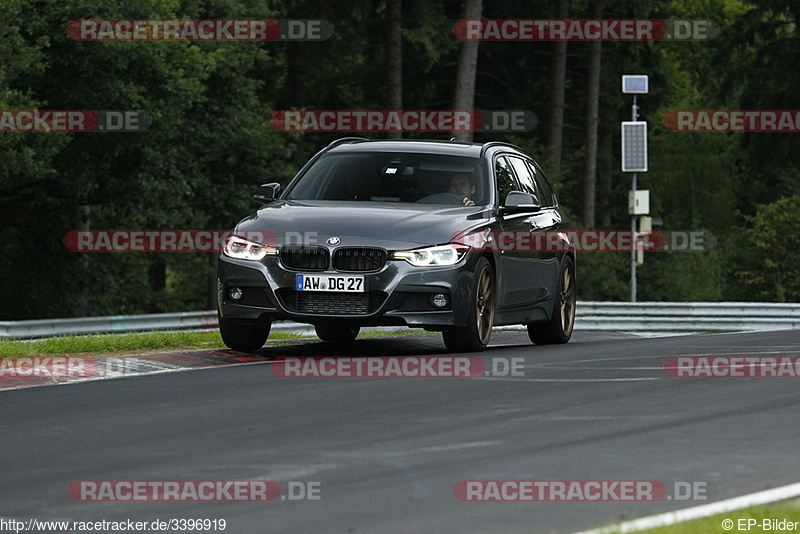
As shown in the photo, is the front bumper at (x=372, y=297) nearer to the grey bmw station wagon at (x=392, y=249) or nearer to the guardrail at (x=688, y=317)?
the grey bmw station wagon at (x=392, y=249)

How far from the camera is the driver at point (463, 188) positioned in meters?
14.5

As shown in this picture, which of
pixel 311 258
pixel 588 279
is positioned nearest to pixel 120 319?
pixel 311 258

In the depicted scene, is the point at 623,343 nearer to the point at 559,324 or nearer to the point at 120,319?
the point at 559,324

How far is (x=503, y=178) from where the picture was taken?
1531 cm

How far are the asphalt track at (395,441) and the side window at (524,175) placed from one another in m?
3.74

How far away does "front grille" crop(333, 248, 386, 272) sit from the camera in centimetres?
1297

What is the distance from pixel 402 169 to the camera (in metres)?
14.6

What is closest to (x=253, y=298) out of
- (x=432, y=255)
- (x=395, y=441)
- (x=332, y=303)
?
(x=332, y=303)

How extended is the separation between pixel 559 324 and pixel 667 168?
195ft

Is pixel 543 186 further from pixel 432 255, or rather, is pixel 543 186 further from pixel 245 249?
pixel 245 249

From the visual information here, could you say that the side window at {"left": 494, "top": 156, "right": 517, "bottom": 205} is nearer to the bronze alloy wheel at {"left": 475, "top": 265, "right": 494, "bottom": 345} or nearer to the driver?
the driver

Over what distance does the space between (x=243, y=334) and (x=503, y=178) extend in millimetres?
3049

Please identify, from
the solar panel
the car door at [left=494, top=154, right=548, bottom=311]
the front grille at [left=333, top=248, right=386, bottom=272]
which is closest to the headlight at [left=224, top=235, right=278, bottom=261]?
the front grille at [left=333, top=248, right=386, bottom=272]

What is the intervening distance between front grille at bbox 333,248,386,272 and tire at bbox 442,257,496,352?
2.92 ft
